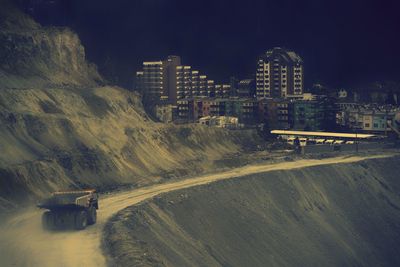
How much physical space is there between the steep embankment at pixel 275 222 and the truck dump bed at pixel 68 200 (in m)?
2.91

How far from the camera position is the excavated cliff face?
12119cm

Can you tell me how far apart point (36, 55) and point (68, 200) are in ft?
188

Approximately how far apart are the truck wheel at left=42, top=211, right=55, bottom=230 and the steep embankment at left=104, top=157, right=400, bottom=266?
4.30 metres

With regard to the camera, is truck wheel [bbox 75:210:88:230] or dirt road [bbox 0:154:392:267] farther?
truck wheel [bbox 75:210:88:230]

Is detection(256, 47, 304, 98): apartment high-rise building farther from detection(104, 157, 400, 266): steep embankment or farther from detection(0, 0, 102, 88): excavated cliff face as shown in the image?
detection(104, 157, 400, 266): steep embankment

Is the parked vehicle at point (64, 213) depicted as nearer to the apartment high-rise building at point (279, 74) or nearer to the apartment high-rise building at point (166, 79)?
the apartment high-rise building at point (166, 79)

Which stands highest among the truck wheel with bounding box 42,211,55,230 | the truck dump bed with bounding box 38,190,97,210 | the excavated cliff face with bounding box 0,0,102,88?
the excavated cliff face with bounding box 0,0,102,88

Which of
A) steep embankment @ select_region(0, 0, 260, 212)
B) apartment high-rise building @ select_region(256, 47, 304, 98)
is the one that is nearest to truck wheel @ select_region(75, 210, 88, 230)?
steep embankment @ select_region(0, 0, 260, 212)

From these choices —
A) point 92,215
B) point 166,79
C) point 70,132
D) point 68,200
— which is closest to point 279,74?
point 166,79

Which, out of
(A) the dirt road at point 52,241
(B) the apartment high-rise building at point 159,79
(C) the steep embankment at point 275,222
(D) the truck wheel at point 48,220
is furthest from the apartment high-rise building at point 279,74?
(D) the truck wheel at point 48,220

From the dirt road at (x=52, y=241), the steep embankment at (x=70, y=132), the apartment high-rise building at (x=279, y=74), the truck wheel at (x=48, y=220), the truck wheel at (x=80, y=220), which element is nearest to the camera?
the dirt road at (x=52, y=241)

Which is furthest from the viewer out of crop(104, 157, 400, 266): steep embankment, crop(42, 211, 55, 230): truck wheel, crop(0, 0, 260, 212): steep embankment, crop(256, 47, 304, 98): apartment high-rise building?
crop(256, 47, 304, 98): apartment high-rise building

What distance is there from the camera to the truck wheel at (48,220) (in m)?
73.1

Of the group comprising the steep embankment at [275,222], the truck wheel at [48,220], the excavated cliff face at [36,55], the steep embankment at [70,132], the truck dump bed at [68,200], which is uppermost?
the excavated cliff face at [36,55]
